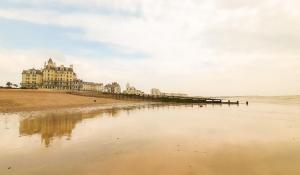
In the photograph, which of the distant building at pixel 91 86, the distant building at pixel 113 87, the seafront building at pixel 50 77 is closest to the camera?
the seafront building at pixel 50 77

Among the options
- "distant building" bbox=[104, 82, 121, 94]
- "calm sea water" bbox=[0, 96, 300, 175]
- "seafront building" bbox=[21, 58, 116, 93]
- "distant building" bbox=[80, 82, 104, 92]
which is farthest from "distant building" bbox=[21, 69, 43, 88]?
"calm sea water" bbox=[0, 96, 300, 175]

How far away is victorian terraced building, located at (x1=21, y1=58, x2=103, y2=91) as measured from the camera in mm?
137488

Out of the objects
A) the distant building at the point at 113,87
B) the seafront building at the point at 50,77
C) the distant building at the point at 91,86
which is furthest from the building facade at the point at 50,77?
the distant building at the point at 113,87

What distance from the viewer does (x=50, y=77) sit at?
138250mm

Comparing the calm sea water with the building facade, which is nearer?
the calm sea water

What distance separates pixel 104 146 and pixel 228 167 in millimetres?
7095

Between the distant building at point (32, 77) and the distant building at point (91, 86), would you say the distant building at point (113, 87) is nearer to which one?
the distant building at point (91, 86)

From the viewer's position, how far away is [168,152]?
50.4 feet

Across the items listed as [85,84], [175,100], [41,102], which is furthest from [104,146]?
[85,84]

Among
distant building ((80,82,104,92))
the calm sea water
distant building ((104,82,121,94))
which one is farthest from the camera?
distant building ((104,82,121,94))

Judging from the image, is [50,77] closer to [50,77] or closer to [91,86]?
[50,77]

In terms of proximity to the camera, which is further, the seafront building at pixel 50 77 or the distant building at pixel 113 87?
the distant building at pixel 113 87

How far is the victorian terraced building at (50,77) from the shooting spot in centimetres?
13749

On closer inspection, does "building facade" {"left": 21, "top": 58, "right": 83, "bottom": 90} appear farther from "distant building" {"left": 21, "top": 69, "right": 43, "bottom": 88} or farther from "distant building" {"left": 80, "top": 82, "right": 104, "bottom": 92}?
"distant building" {"left": 80, "top": 82, "right": 104, "bottom": 92}
